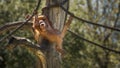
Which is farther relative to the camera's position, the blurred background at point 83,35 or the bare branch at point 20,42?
the blurred background at point 83,35

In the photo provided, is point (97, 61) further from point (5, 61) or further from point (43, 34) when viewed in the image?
point (43, 34)

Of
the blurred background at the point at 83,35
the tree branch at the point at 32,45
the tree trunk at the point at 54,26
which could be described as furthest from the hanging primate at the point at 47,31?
the blurred background at the point at 83,35

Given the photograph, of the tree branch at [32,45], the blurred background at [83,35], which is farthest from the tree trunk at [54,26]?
the blurred background at [83,35]

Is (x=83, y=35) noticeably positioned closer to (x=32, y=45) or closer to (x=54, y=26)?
(x=54, y=26)

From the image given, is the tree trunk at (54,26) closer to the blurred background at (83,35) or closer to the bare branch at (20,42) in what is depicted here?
the bare branch at (20,42)

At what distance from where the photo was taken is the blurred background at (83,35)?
55.5 feet

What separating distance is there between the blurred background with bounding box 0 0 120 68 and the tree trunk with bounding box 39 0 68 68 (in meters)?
12.5

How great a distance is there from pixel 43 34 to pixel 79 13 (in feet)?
52.1

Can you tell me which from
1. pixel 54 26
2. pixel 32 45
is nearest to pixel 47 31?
pixel 54 26

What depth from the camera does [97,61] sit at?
19.5 metres

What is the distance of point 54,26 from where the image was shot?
3.96 meters

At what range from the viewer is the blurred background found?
16.9 m

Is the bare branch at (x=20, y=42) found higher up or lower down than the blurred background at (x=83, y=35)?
higher up

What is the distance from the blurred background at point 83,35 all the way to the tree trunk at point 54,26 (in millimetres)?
Result: 12531
